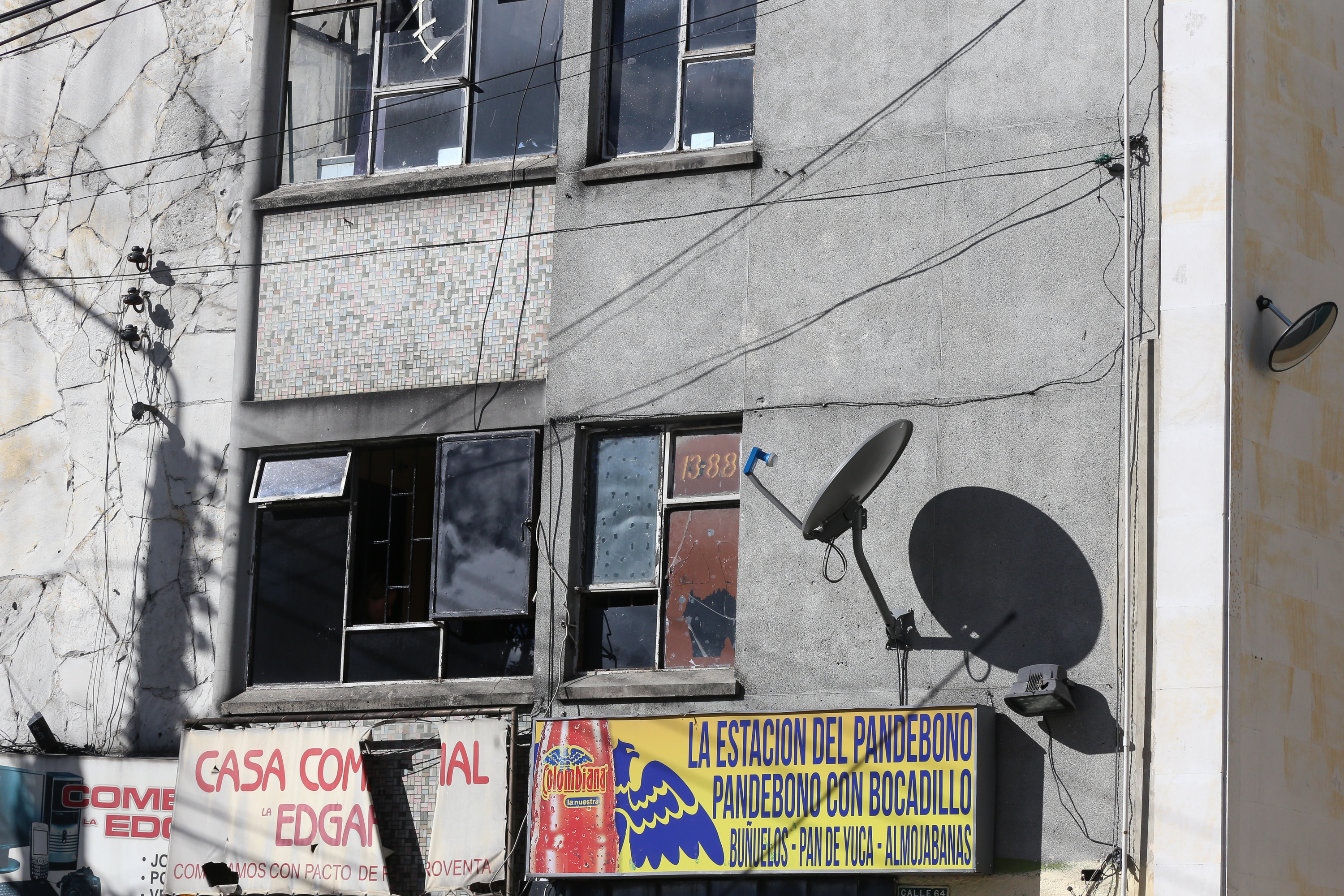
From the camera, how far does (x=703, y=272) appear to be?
12.7 metres

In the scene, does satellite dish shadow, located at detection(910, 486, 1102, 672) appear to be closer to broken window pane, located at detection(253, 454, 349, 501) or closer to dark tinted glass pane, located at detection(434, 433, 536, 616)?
dark tinted glass pane, located at detection(434, 433, 536, 616)

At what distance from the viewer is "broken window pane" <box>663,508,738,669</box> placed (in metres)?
12.4

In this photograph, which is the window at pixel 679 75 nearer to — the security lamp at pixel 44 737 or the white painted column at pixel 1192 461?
the white painted column at pixel 1192 461

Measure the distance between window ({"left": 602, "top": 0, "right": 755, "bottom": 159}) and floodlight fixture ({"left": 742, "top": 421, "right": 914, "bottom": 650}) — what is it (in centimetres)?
302

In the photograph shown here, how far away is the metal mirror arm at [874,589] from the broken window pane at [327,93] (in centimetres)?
559

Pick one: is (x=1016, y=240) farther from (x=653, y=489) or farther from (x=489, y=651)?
(x=489, y=651)

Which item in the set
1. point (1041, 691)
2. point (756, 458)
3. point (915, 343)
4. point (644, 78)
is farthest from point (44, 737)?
point (1041, 691)

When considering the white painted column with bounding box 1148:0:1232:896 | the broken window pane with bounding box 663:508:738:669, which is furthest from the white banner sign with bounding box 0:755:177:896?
the white painted column with bounding box 1148:0:1232:896

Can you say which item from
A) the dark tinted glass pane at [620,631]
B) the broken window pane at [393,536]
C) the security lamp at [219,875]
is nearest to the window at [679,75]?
the broken window pane at [393,536]

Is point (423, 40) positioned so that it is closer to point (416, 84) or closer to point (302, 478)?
point (416, 84)

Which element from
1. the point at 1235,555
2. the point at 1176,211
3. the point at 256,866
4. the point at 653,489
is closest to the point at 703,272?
the point at 653,489

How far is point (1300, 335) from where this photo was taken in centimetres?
1090

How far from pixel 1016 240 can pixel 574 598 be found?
4.11 m

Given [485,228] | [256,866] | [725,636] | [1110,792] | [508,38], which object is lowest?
[256,866]
